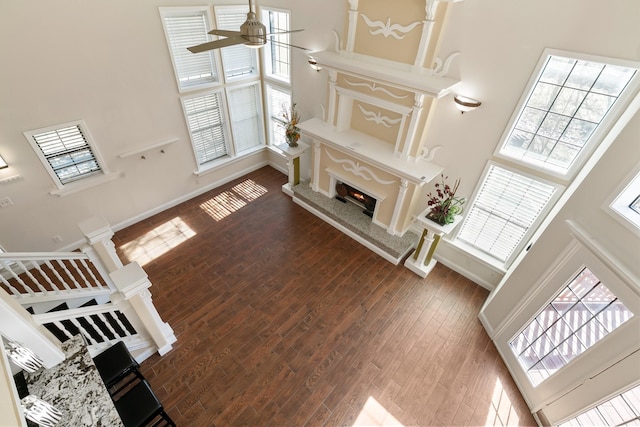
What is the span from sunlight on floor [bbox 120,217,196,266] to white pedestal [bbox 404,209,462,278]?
14.0 feet

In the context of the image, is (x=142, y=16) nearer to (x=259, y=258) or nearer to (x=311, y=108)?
(x=311, y=108)

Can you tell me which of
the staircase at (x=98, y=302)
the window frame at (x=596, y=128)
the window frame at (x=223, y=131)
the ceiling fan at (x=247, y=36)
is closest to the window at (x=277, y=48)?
the window frame at (x=223, y=131)

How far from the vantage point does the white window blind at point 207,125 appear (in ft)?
19.2

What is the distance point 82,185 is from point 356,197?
4932 millimetres

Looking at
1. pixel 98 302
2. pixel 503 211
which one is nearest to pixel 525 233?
pixel 503 211

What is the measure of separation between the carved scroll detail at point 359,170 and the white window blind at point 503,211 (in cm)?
147

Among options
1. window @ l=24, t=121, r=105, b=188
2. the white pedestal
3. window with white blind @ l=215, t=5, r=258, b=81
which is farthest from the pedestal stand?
window @ l=24, t=121, r=105, b=188

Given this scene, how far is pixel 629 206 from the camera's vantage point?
264cm

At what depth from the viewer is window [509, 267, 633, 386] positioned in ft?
9.07

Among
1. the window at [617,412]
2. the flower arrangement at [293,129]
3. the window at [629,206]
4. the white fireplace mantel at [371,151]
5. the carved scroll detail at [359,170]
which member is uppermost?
the window at [629,206]

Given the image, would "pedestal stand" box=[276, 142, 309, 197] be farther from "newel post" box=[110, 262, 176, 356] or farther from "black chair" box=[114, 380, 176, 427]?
"black chair" box=[114, 380, 176, 427]

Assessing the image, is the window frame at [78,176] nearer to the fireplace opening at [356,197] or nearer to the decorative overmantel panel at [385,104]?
the decorative overmantel panel at [385,104]

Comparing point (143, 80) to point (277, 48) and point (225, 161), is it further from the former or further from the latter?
point (277, 48)

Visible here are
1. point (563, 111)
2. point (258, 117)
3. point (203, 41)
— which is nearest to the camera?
point (563, 111)
